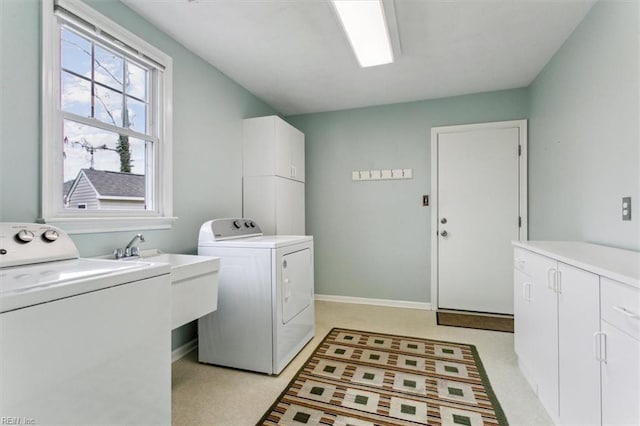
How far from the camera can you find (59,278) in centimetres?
97

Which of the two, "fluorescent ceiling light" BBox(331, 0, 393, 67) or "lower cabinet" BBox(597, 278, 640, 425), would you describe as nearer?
"lower cabinet" BBox(597, 278, 640, 425)

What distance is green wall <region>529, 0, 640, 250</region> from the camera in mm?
1549

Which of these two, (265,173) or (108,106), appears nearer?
(108,106)

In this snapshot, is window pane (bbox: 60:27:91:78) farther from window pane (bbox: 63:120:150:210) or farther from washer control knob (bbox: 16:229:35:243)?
washer control knob (bbox: 16:229:35:243)

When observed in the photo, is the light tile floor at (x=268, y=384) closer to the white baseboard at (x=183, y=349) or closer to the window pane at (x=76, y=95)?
the white baseboard at (x=183, y=349)

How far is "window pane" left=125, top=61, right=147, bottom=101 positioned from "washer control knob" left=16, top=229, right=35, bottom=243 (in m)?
1.14

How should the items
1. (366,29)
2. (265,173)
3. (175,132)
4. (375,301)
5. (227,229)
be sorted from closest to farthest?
(366,29)
(175,132)
(227,229)
(265,173)
(375,301)

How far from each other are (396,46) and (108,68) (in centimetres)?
195

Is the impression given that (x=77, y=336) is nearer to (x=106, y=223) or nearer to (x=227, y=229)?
(x=106, y=223)

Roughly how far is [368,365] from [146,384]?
4.89 feet

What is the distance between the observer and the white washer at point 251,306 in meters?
2.07

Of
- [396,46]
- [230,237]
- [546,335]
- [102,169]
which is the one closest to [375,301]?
[230,237]

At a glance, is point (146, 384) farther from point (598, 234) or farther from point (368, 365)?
point (598, 234)

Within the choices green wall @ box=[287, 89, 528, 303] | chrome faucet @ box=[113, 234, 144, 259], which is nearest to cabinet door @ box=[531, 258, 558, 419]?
green wall @ box=[287, 89, 528, 303]
